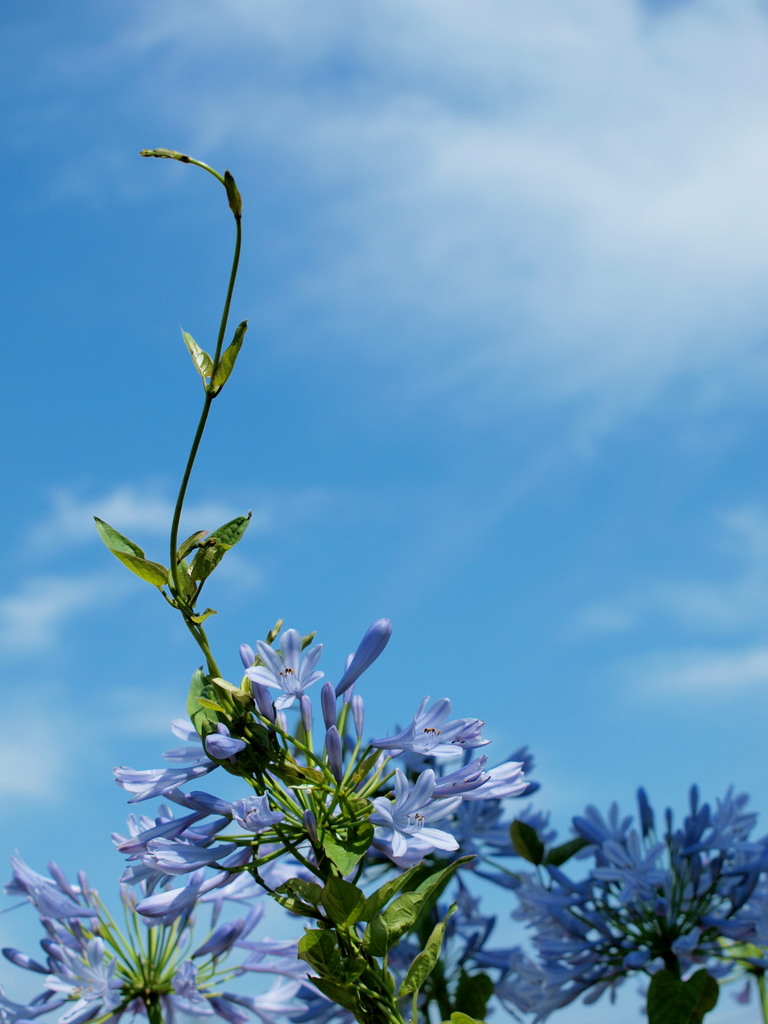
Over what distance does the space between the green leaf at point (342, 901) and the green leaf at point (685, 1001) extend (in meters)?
1.85

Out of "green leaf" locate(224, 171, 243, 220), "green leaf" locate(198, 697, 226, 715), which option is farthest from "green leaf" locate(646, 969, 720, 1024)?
"green leaf" locate(224, 171, 243, 220)

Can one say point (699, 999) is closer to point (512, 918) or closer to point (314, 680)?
point (512, 918)

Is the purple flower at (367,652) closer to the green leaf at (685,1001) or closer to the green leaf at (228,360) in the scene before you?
the green leaf at (228,360)

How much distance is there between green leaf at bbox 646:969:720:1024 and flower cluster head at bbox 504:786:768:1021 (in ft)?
2.40

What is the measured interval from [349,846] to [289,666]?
27 cm

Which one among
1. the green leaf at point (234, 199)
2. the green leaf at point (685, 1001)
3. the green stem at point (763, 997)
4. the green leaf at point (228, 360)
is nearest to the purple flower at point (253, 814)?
the green leaf at point (228, 360)

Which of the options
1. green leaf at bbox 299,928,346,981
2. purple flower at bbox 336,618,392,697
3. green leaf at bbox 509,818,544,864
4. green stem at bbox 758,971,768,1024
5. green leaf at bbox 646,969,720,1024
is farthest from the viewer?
green stem at bbox 758,971,768,1024

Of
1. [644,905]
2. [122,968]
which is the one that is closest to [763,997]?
[644,905]

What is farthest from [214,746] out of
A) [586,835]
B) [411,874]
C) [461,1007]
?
[586,835]

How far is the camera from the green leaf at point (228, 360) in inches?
55.8

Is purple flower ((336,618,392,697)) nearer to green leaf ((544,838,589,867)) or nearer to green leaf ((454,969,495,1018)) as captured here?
green leaf ((454,969,495,1018))

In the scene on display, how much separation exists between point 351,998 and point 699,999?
1874 millimetres

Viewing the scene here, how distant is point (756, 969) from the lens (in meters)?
3.93

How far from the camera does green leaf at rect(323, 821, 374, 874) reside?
4.57 feet
